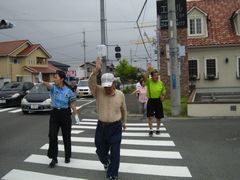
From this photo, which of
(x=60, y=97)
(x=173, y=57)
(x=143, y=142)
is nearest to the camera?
(x=60, y=97)

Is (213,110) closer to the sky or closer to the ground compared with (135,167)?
closer to the sky

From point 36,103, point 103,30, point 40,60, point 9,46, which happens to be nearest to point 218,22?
point 103,30

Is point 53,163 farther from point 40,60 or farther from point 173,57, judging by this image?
point 40,60

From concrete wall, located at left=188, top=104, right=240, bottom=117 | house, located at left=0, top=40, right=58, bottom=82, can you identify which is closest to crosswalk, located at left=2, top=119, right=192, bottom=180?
concrete wall, located at left=188, top=104, right=240, bottom=117

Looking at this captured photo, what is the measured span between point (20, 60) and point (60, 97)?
49594 millimetres

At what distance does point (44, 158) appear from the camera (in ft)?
27.3

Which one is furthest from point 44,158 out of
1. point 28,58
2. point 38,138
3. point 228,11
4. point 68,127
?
point 28,58

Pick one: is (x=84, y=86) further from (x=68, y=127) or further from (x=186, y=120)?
(x=68, y=127)

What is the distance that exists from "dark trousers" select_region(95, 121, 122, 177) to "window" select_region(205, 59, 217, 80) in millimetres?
23216

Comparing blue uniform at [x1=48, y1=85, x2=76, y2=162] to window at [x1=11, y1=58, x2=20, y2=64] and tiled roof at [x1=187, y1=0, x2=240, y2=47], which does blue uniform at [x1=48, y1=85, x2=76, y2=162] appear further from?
window at [x1=11, y1=58, x2=20, y2=64]

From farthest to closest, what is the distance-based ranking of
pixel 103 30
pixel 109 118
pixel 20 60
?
pixel 20 60
pixel 103 30
pixel 109 118

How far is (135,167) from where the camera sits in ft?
24.3

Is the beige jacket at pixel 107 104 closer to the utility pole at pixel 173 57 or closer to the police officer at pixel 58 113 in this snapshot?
the police officer at pixel 58 113

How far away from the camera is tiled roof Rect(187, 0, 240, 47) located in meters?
28.4
